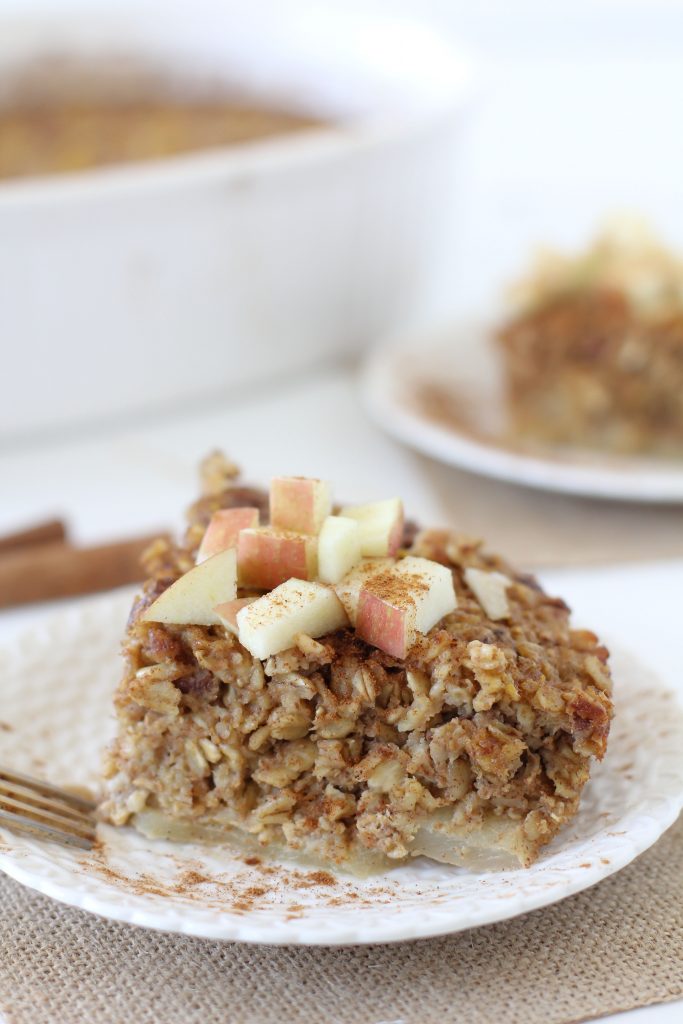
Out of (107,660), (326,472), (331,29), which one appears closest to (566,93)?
(331,29)

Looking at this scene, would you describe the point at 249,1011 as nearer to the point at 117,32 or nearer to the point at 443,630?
the point at 443,630

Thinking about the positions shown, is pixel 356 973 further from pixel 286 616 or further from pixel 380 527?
pixel 380 527

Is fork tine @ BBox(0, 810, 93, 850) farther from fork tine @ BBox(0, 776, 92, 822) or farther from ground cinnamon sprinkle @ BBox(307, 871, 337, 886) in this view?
ground cinnamon sprinkle @ BBox(307, 871, 337, 886)

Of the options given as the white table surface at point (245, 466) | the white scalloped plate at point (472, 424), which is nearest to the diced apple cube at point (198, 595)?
the white table surface at point (245, 466)

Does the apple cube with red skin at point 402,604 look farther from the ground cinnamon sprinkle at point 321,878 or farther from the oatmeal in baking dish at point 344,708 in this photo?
the ground cinnamon sprinkle at point 321,878

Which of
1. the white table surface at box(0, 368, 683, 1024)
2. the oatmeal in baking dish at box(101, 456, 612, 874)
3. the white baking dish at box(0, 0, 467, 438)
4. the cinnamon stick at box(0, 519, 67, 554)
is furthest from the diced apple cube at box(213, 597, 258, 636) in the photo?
the white baking dish at box(0, 0, 467, 438)

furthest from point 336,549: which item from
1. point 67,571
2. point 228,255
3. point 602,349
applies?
point 228,255
